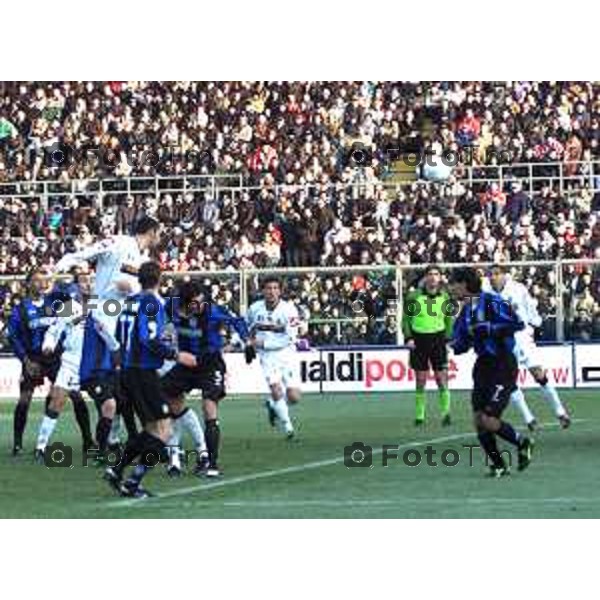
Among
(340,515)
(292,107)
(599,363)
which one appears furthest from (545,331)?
(340,515)

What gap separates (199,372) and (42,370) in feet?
13.4

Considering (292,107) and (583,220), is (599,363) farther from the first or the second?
(292,107)

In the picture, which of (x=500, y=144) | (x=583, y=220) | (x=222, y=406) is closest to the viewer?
(x=222, y=406)

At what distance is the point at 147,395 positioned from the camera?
14984 millimetres

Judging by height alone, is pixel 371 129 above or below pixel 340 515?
above

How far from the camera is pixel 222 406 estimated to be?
30031 millimetres

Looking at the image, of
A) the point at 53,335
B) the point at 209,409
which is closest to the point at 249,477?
the point at 209,409

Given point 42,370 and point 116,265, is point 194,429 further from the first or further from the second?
point 42,370

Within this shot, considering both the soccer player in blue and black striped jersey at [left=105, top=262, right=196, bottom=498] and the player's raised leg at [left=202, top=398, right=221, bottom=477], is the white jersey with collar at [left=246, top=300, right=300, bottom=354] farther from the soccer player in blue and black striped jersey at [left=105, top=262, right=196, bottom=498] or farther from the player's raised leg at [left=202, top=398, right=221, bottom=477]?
the soccer player in blue and black striped jersey at [left=105, top=262, right=196, bottom=498]

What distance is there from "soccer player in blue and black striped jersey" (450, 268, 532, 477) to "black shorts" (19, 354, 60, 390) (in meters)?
5.99

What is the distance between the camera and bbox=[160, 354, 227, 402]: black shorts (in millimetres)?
16969

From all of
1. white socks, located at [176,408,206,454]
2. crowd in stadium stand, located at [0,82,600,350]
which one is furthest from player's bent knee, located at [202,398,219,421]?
crowd in stadium stand, located at [0,82,600,350]

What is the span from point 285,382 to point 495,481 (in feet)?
27.5

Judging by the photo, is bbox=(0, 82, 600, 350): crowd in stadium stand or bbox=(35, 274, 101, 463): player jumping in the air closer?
bbox=(35, 274, 101, 463): player jumping in the air
